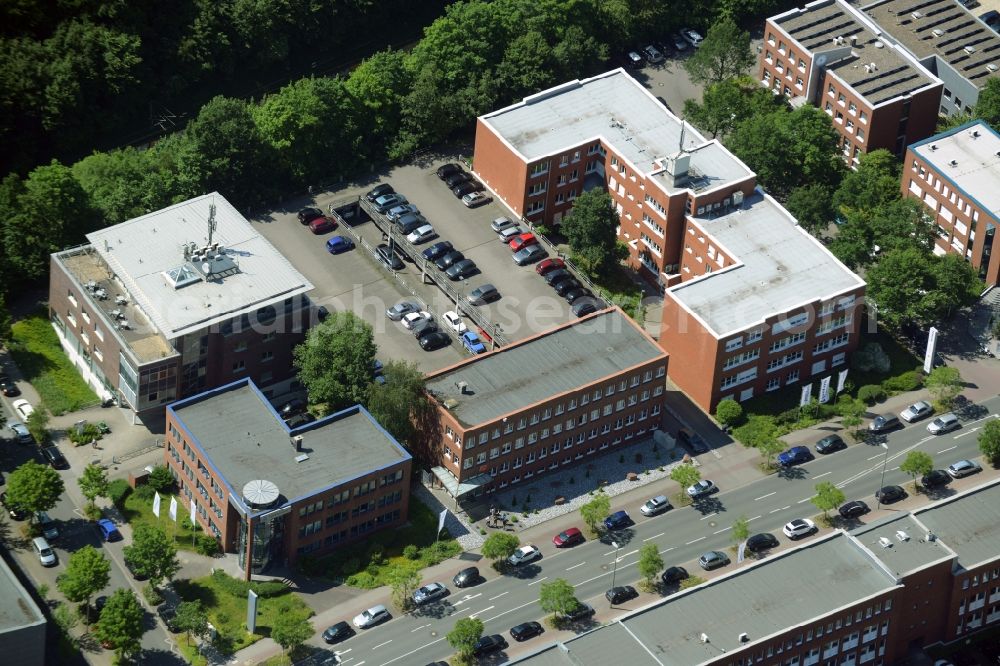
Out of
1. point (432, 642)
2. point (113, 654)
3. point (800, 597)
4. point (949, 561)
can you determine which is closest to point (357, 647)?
point (432, 642)

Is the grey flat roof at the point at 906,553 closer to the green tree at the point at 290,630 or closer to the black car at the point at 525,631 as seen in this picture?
the black car at the point at 525,631

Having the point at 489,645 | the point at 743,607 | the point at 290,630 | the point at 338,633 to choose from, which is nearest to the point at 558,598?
the point at 489,645

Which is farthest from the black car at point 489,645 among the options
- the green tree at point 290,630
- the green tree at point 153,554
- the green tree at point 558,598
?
the green tree at point 153,554

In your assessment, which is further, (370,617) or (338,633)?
(370,617)

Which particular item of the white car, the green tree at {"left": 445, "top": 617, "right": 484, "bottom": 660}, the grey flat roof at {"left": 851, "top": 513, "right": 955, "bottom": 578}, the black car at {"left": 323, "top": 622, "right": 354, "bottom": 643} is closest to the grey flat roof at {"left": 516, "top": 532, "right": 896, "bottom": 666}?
the grey flat roof at {"left": 851, "top": 513, "right": 955, "bottom": 578}

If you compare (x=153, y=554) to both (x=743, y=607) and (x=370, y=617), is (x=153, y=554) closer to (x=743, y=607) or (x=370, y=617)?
(x=370, y=617)

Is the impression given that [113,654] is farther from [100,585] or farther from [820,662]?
[820,662]

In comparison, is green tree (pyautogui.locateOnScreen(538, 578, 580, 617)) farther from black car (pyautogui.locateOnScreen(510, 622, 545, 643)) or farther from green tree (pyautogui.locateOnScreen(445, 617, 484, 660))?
green tree (pyautogui.locateOnScreen(445, 617, 484, 660))
